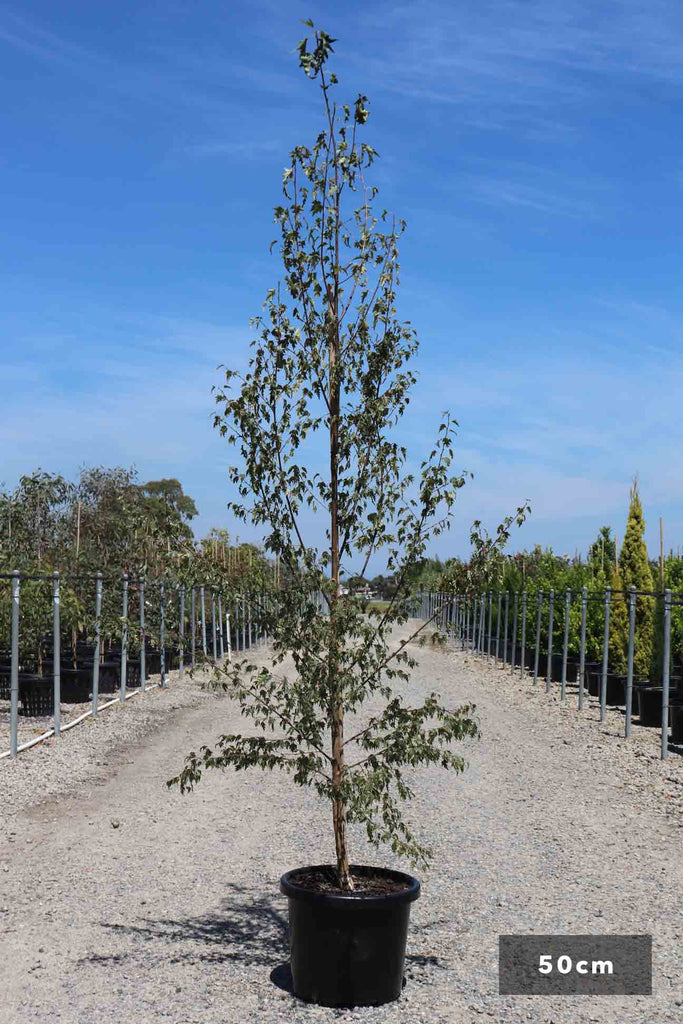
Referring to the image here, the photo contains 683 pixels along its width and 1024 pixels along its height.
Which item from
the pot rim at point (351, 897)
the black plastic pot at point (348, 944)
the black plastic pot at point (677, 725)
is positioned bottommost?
the black plastic pot at point (677, 725)

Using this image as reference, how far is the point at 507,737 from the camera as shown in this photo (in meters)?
14.5

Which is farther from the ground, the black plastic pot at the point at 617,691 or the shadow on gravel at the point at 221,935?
the shadow on gravel at the point at 221,935

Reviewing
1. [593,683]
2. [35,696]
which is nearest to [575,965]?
[35,696]

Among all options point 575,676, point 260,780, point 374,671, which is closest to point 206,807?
point 260,780

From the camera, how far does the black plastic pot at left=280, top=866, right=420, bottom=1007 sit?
4.84m

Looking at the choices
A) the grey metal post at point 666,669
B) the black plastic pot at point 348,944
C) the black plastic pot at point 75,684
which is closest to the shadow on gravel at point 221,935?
the black plastic pot at point 348,944

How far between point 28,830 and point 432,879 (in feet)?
11.5

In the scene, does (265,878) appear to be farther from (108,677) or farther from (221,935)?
(108,677)

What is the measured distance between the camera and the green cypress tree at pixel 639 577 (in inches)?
863

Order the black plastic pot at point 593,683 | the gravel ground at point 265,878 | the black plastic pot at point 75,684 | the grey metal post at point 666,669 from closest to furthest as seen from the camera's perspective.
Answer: the gravel ground at point 265,878 → the grey metal post at point 666,669 → the black plastic pot at point 75,684 → the black plastic pot at point 593,683

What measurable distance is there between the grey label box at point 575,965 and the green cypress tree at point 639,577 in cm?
1605

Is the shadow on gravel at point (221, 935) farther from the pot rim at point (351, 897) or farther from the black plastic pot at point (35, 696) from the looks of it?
the black plastic pot at point (35, 696)

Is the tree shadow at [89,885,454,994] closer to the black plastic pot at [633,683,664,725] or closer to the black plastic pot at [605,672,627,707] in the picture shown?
the black plastic pot at [633,683,664,725]

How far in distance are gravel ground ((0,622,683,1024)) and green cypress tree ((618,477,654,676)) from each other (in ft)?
28.6
